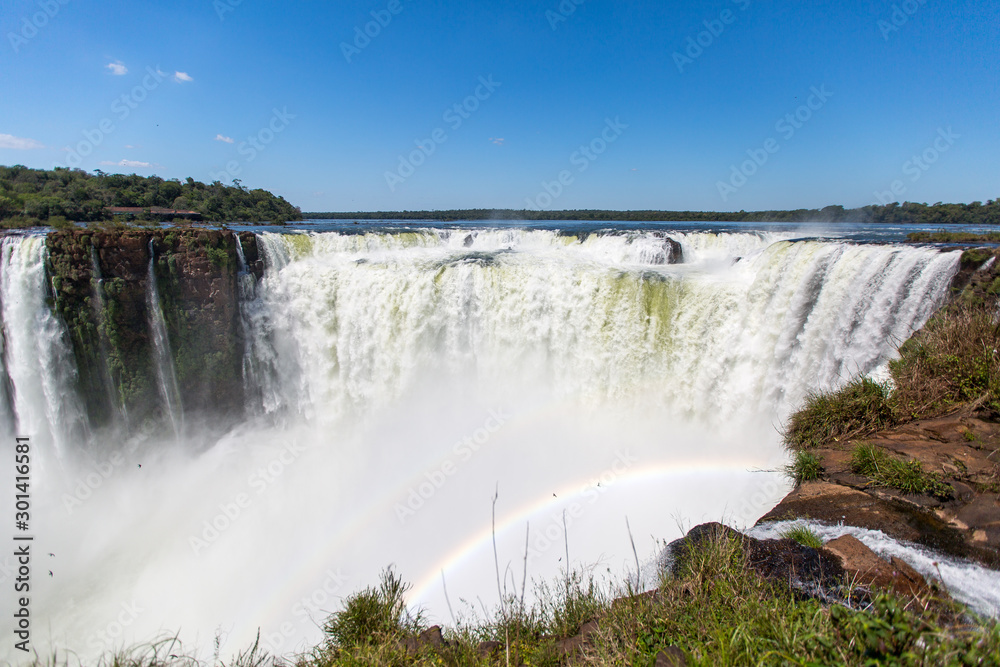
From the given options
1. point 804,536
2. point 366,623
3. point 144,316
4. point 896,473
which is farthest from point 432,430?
point 896,473

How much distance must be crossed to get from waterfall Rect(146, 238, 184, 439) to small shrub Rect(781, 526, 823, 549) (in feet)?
49.3

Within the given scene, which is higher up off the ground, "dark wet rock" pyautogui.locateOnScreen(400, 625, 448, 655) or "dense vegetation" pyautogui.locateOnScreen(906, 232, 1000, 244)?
"dense vegetation" pyautogui.locateOnScreen(906, 232, 1000, 244)

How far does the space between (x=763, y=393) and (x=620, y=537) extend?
420 cm

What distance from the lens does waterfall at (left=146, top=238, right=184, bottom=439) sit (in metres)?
11.9

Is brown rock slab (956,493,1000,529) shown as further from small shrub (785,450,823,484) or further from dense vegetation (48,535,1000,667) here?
dense vegetation (48,535,1000,667)

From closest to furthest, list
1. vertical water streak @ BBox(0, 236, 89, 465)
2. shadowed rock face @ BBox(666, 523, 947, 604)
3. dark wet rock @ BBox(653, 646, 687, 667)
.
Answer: dark wet rock @ BBox(653, 646, 687, 667)
shadowed rock face @ BBox(666, 523, 947, 604)
vertical water streak @ BBox(0, 236, 89, 465)

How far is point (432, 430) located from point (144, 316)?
8.84m

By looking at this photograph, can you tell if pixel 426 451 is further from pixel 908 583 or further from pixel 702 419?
pixel 908 583

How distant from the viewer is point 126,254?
1143 cm

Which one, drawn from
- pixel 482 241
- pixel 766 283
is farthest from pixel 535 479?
pixel 482 241

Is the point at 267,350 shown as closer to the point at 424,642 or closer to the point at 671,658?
the point at 424,642

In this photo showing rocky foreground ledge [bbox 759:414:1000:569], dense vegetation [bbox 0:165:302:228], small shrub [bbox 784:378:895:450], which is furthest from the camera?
dense vegetation [bbox 0:165:302:228]

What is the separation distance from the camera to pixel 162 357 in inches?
485

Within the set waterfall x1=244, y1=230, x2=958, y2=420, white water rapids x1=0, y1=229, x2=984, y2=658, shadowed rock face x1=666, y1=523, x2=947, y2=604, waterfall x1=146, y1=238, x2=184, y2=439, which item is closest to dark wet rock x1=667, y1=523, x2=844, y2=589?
shadowed rock face x1=666, y1=523, x2=947, y2=604
